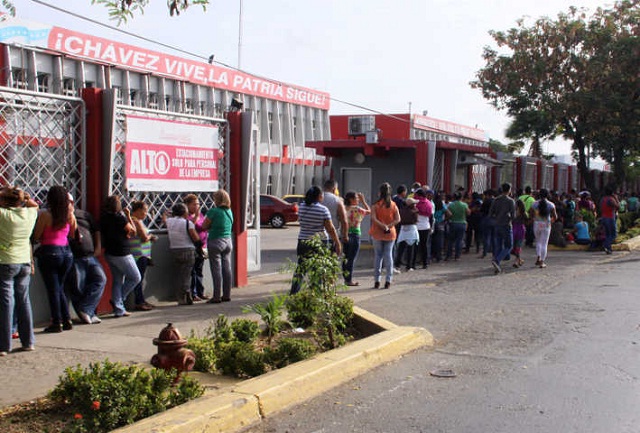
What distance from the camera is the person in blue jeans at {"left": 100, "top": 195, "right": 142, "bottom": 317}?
9422 millimetres

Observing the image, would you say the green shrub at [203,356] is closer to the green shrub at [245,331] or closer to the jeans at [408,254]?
the green shrub at [245,331]

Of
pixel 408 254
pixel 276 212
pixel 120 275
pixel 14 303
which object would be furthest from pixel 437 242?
pixel 276 212

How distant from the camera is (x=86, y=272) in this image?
29.8ft

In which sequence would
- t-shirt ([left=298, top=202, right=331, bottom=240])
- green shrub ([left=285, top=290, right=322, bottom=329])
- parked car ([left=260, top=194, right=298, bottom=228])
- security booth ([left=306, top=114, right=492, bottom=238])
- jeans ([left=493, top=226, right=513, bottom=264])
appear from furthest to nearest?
parked car ([left=260, top=194, right=298, bottom=228]) → security booth ([left=306, top=114, right=492, bottom=238]) → jeans ([left=493, top=226, right=513, bottom=264]) → t-shirt ([left=298, top=202, right=331, bottom=240]) → green shrub ([left=285, top=290, right=322, bottom=329])

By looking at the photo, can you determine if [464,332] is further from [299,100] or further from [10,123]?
[299,100]

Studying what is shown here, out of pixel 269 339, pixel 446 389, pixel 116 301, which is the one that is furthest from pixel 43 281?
pixel 446 389

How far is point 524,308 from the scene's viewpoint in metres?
10.5

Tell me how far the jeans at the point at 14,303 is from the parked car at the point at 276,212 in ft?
84.0

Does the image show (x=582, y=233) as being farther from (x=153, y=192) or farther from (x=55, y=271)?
(x=55, y=271)

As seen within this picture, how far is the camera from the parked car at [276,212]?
33219mm

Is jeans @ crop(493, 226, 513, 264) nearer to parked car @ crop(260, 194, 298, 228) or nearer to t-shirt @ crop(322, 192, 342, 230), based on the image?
t-shirt @ crop(322, 192, 342, 230)

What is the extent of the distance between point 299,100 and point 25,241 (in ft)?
131

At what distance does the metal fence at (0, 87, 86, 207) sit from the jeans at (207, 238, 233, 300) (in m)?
2.11

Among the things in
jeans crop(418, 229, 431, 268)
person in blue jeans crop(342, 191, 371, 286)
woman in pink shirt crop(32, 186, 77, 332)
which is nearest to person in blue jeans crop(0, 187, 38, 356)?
woman in pink shirt crop(32, 186, 77, 332)
